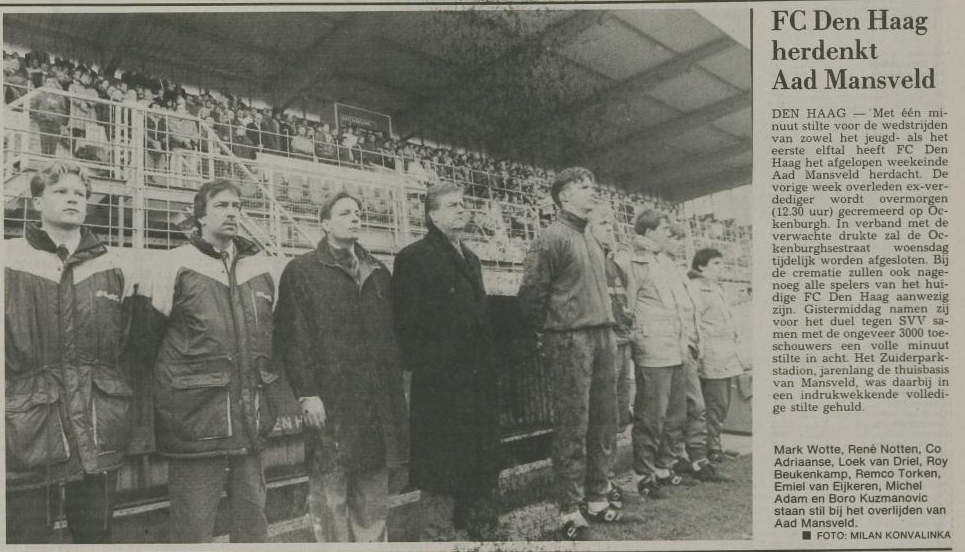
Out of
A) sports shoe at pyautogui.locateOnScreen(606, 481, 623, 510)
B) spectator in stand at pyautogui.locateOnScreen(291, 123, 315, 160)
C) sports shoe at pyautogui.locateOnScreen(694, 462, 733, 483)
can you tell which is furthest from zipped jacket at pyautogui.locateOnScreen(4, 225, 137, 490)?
sports shoe at pyautogui.locateOnScreen(694, 462, 733, 483)

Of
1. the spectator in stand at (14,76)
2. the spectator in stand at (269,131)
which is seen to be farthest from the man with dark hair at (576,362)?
the spectator in stand at (14,76)

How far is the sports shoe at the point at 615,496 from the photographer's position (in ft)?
8.16

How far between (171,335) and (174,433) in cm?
32

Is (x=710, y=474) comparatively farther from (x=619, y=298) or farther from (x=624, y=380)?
(x=619, y=298)

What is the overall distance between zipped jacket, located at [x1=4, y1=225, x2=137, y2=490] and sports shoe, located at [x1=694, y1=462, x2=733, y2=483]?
2409 millimetres

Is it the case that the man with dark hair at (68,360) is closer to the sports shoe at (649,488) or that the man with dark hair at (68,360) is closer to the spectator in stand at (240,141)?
the spectator in stand at (240,141)

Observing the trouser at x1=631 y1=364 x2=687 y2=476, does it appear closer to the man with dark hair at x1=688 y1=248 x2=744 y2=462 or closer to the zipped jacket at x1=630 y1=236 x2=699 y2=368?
the zipped jacket at x1=630 y1=236 x2=699 y2=368

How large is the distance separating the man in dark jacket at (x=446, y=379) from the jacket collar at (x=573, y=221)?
A: 474mm

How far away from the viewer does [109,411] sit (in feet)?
6.40

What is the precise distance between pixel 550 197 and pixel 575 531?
1.41 metres

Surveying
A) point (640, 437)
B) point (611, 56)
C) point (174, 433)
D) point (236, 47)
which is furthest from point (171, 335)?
point (611, 56)

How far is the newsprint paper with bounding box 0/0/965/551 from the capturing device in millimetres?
2258

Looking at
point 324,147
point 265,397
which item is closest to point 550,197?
point 324,147

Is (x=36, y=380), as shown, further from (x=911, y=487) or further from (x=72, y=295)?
(x=911, y=487)
